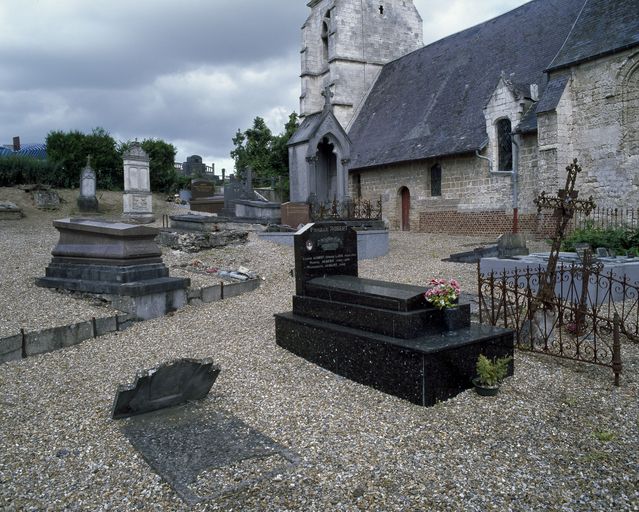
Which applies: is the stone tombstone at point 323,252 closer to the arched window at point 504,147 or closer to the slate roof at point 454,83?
the arched window at point 504,147

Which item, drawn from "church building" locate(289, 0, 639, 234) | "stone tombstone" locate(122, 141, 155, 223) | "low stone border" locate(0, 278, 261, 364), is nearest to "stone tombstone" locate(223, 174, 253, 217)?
"church building" locate(289, 0, 639, 234)

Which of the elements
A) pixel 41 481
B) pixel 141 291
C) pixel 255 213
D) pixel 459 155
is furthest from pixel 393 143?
pixel 41 481

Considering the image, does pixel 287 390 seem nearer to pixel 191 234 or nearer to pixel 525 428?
pixel 525 428

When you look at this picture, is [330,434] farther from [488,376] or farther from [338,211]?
[338,211]

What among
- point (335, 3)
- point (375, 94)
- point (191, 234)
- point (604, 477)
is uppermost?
point (335, 3)

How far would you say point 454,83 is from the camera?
22.0 meters

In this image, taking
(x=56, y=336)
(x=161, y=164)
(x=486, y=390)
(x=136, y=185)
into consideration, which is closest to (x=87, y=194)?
(x=136, y=185)

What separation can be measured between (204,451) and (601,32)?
1656 cm

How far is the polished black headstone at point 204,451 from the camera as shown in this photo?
3.34 metres

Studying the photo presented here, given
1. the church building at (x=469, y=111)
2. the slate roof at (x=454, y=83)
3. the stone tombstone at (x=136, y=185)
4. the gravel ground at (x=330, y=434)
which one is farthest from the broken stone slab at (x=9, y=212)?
the gravel ground at (x=330, y=434)

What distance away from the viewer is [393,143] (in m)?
22.8

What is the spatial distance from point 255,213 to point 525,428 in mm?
14656

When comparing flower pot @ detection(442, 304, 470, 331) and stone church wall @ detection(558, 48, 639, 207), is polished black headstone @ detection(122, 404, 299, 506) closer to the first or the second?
flower pot @ detection(442, 304, 470, 331)

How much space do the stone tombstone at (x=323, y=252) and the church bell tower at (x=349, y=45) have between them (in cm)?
2112
